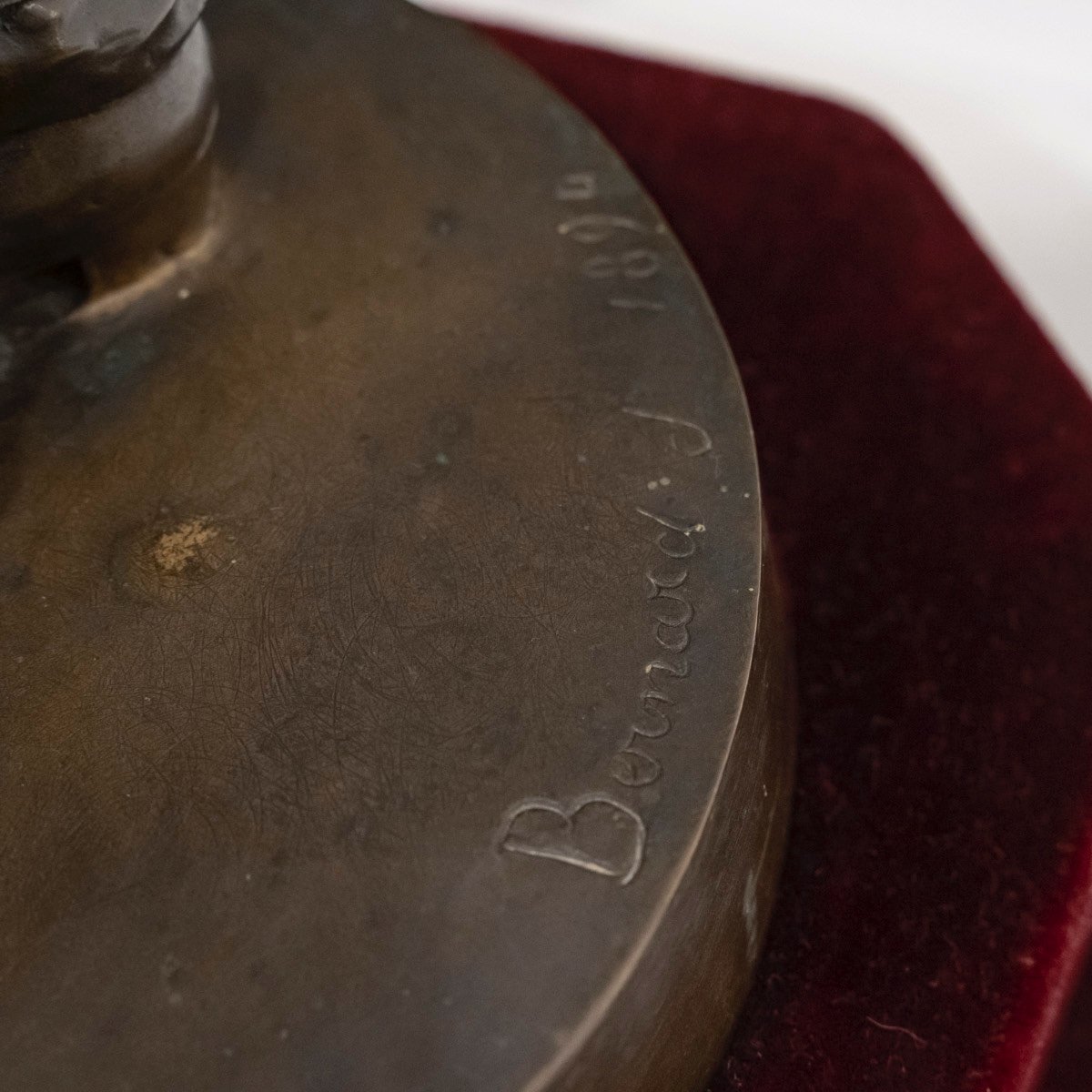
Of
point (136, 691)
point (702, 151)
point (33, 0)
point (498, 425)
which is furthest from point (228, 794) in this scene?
point (702, 151)

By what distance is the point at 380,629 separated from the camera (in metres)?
0.88

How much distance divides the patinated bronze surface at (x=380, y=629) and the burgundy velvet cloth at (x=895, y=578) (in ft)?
0.26

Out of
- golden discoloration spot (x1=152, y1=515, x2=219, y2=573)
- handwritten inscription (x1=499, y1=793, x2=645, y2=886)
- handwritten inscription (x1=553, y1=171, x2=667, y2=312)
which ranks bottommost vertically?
golden discoloration spot (x1=152, y1=515, x2=219, y2=573)

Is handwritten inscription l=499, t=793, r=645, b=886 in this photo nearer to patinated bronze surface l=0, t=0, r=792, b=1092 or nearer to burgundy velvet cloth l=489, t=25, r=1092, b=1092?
patinated bronze surface l=0, t=0, r=792, b=1092

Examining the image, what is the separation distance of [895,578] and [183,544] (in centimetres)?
62

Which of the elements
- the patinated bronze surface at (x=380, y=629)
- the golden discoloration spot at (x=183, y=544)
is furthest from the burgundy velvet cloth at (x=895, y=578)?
the golden discoloration spot at (x=183, y=544)

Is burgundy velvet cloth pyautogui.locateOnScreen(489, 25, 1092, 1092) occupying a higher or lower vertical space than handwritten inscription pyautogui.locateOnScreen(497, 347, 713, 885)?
lower

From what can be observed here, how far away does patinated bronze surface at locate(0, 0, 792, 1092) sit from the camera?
30.1 inches

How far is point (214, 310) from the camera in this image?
1038 millimetres

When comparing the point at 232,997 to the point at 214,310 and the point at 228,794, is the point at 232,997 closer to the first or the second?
the point at 228,794

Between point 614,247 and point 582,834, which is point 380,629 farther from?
point 614,247

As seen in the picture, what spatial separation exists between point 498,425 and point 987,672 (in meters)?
0.49
